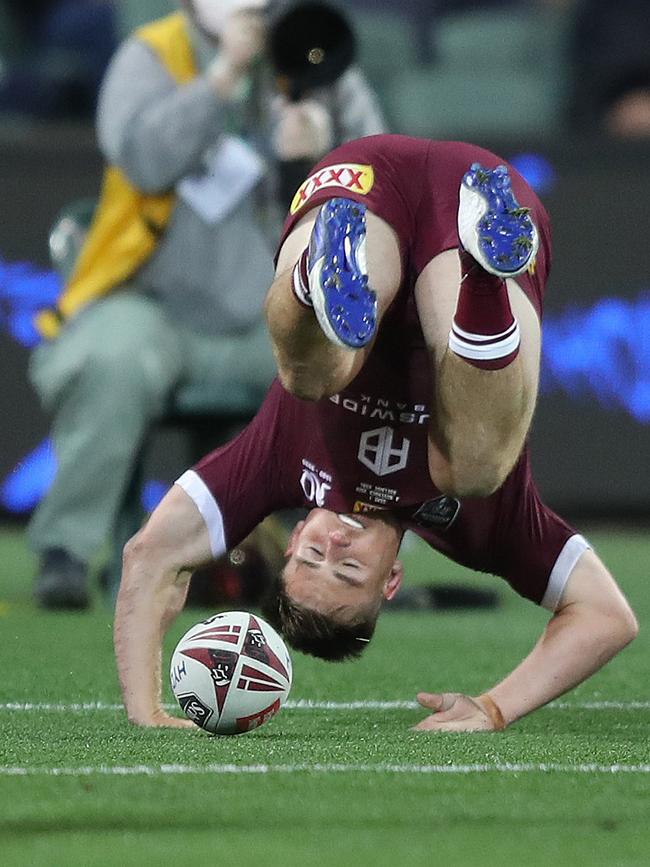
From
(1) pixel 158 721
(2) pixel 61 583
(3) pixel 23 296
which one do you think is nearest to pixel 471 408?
(1) pixel 158 721

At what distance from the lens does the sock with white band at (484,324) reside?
15.2ft

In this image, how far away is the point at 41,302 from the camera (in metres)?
10.8

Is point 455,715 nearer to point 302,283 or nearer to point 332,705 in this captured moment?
point 332,705

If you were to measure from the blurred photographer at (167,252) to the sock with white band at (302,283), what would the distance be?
341 centimetres

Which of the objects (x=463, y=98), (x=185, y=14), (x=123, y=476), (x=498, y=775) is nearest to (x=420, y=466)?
(x=498, y=775)

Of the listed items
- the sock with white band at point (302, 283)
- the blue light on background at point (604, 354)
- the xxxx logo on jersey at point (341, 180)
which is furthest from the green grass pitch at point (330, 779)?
the blue light on background at point (604, 354)

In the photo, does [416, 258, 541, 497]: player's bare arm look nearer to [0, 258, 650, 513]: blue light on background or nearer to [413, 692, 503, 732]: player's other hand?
[413, 692, 503, 732]: player's other hand

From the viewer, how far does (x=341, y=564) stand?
5035 mm

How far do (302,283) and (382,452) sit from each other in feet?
2.24

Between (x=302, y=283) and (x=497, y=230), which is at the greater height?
(x=497, y=230)

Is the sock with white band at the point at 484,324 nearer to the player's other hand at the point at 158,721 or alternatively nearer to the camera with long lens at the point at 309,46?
the player's other hand at the point at 158,721

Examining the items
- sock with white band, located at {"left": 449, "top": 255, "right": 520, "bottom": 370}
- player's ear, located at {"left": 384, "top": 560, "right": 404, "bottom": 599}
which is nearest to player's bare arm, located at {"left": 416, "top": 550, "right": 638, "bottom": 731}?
player's ear, located at {"left": 384, "top": 560, "right": 404, "bottom": 599}

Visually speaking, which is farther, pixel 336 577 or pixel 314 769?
pixel 336 577

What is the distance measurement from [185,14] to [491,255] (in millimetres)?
4255
